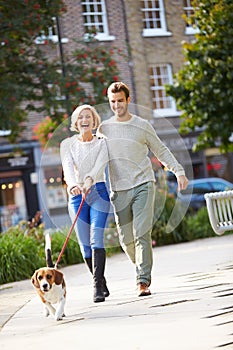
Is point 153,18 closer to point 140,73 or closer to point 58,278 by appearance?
point 140,73

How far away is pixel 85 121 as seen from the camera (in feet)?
24.0

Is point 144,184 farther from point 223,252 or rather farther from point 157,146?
point 223,252

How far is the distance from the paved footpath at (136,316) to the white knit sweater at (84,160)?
104cm

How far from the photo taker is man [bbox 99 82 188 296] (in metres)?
7.50

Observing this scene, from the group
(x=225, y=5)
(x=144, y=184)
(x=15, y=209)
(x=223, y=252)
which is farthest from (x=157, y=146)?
(x=15, y=209)

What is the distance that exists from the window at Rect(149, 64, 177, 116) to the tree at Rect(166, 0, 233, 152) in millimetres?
9344

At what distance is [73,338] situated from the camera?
18.4 feet

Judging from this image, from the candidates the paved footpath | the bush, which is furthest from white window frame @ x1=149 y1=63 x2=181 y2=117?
the paved footpath

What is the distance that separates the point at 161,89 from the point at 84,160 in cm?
2249

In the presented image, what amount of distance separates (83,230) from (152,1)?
2115 centimetres

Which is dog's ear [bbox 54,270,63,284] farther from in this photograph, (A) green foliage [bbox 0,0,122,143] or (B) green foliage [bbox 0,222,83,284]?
(A) green foliage [bbox 0,0,122,143]

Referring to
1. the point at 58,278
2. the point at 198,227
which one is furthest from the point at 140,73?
the point at 58,278

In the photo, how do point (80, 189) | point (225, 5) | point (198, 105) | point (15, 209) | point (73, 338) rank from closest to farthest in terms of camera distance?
1. point (73, 338)
2. point (80, 189)
3. point (225, 5)
4. point (198, 105)
5. point (15, 209)

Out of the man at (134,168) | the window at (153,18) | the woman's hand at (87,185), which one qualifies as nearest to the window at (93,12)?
the window at (153,18)
